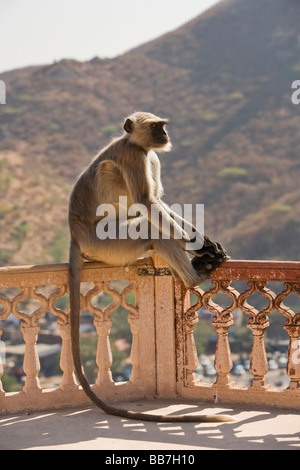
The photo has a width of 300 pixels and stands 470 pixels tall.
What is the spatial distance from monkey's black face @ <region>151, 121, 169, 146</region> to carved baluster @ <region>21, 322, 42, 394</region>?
A: 4.91 ft

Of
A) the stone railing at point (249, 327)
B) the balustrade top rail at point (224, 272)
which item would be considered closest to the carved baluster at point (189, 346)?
the stone railing at point (249, 327)

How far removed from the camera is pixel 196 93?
95.4m

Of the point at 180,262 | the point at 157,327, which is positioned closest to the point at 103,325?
the point at 157,327

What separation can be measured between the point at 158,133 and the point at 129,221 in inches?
25.8

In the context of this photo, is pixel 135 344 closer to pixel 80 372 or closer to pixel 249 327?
pixel 80 372

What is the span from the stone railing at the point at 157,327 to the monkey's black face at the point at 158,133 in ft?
2.66

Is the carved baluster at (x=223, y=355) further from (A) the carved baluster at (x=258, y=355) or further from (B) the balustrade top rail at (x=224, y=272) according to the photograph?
(B) the balustrade top rail at (x=224, y=272)

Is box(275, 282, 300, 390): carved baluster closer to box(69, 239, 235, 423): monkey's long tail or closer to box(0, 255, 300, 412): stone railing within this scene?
box(0, 255, 300, 412): stone railing

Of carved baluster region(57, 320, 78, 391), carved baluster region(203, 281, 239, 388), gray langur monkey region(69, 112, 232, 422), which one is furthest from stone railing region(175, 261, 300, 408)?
carved baluster region(57, 320, 78, 391)

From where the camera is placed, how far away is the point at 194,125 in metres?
91.0

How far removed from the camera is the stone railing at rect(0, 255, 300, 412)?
415cm

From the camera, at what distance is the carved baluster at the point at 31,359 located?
166 inches

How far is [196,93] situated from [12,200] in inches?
1195

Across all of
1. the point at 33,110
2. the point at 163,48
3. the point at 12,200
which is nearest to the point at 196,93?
the point at 163,48
